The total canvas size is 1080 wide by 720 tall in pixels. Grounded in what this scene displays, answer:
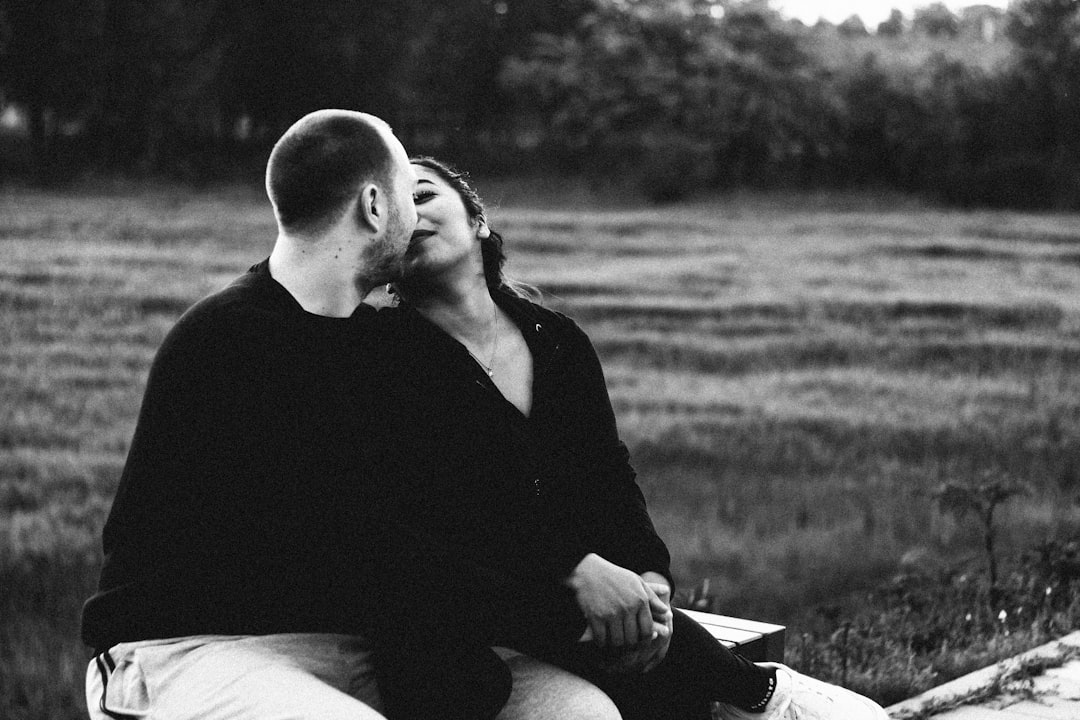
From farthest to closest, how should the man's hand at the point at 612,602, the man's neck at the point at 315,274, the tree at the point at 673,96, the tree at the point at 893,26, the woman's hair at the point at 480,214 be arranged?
the tree at the point at 893,26 → the tree at the point at 673,96 → the woman's hair at the point at 480,214 → the man's hand at the point at 612,602 → the man's neck at the point at 315,274

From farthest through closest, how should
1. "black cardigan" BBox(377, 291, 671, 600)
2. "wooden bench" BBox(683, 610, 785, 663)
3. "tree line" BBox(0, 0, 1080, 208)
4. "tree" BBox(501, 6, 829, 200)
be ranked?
"tree" BBox(501, 6, 829, 200) < "tree line" BBox(0, 0, 1080, 208) < "wooden bench" BBox(683, 610, 785, 663) < "black cardigan" BBox(377, 291, 671, 600)

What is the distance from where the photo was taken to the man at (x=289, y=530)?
92.2 inches

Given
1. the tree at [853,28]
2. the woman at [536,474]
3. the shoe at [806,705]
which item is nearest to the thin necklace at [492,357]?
the woman at [536,474]

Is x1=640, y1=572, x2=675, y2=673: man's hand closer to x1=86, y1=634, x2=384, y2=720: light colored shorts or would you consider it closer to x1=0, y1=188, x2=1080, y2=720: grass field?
x1=86, y1=634, x2=384, y2=720: light colored shorts

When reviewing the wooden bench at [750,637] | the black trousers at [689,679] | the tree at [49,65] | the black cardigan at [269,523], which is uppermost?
the tree at [49,65]

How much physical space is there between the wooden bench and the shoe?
0.28 m

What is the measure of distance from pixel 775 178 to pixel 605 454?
1738 cm

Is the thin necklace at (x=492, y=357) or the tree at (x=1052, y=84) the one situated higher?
the tree at (x=1052, y=84)

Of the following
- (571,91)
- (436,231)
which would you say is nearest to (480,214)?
(436,231)

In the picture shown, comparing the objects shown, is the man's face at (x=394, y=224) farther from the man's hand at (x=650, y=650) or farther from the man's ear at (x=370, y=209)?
the man's hand at (x=650, y=650)

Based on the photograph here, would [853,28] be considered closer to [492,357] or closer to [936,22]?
[936,22]

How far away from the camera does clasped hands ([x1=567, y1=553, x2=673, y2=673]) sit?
8.63 ft

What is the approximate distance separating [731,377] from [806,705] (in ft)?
28.3

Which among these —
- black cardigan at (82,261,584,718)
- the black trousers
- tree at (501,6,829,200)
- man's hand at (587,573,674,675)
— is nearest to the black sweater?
black cardigan at (82,261,584,718)
